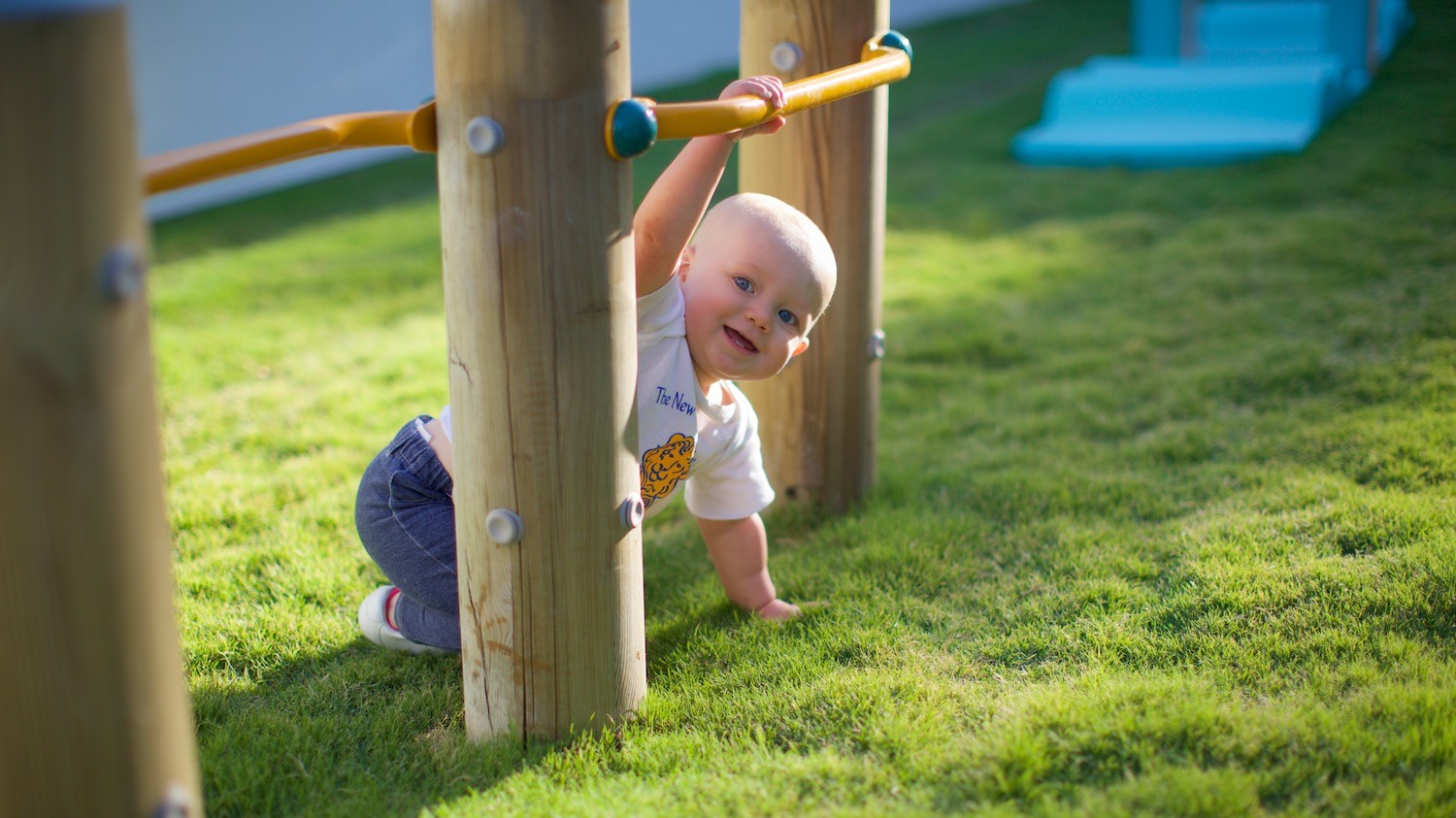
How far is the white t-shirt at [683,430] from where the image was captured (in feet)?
6.94

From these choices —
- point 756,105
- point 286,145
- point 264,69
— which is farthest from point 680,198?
point 264,69

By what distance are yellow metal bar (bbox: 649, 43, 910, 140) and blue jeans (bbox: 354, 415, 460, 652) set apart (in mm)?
879

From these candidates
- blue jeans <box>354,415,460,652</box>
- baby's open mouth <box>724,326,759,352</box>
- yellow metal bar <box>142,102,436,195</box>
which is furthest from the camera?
blue jeans <box>354,415,460,652</box>

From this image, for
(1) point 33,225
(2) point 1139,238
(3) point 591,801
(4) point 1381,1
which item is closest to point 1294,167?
(2) point 1139,238

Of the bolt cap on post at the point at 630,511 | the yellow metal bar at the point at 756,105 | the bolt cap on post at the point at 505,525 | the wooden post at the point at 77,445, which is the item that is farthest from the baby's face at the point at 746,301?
the wooden post at the point at 77,445

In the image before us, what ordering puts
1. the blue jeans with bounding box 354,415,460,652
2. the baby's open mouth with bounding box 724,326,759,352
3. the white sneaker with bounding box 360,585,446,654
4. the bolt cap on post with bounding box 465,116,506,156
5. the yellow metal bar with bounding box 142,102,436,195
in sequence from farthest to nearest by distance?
the white sneaker with bounding box 360,585,446,654
the blue jeans with bounding box 354,415,460,652
the baby's open mouth with bounding box 724,326,759,352
the bolt cap on post with bounding box 465,116,506,156
the yellow metal bar with bounding box 142,102,436,195

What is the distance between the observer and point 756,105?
189 centimetres

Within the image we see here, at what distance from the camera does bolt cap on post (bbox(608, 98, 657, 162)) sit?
5.56ft

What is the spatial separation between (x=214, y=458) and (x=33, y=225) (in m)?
2.52

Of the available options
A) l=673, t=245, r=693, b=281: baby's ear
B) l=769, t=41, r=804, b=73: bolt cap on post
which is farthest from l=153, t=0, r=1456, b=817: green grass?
l=769, t=41, r=804, b=73: bolt cap on post

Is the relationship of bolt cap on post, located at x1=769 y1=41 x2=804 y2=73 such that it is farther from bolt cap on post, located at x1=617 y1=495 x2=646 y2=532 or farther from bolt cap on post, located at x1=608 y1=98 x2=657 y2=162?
bolt cap on post, located at x1=617 y1=495 x2=646 y2=532

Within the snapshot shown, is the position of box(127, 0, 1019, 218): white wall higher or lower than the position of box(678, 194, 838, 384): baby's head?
higher

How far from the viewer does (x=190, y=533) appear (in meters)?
3.00

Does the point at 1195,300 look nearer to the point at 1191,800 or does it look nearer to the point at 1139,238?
the point at 1139,238
